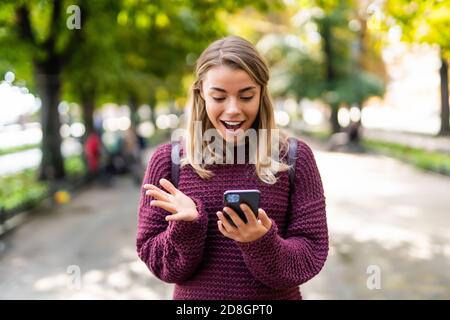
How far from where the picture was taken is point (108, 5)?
11578mm

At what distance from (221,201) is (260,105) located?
0.34 m

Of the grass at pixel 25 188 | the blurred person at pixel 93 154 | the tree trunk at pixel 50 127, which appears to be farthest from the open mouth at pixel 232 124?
the blurred person at pixel 93 154

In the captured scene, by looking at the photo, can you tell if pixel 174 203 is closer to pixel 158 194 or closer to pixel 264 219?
pixel 158 194

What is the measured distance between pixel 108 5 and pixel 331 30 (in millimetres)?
18848

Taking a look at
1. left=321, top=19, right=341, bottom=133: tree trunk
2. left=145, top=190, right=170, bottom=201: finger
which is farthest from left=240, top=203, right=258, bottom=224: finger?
left=321, top=19, right=341, bottom=133: tree trunk

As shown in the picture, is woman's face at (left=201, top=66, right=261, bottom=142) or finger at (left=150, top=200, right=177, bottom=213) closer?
finger at (left=150, top=200, right=177, bottom=213)

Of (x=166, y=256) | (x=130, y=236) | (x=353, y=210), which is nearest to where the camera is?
(x=166, y=256)

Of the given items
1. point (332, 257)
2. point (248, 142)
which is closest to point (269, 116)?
point (248, 142)

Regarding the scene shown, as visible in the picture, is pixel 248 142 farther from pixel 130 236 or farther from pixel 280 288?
pixel 130 236

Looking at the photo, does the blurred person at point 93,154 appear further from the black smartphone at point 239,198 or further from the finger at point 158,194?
the black smartphone at point 239,198

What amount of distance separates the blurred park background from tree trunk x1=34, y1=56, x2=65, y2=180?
Result: 1.2 inches

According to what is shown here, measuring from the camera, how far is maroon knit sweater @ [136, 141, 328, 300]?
1853 mm

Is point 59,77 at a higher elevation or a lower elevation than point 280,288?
higher

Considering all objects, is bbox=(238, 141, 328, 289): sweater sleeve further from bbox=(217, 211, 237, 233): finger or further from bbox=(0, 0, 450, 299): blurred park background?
bbox=(0, 0, 450, 299): blurred park background
